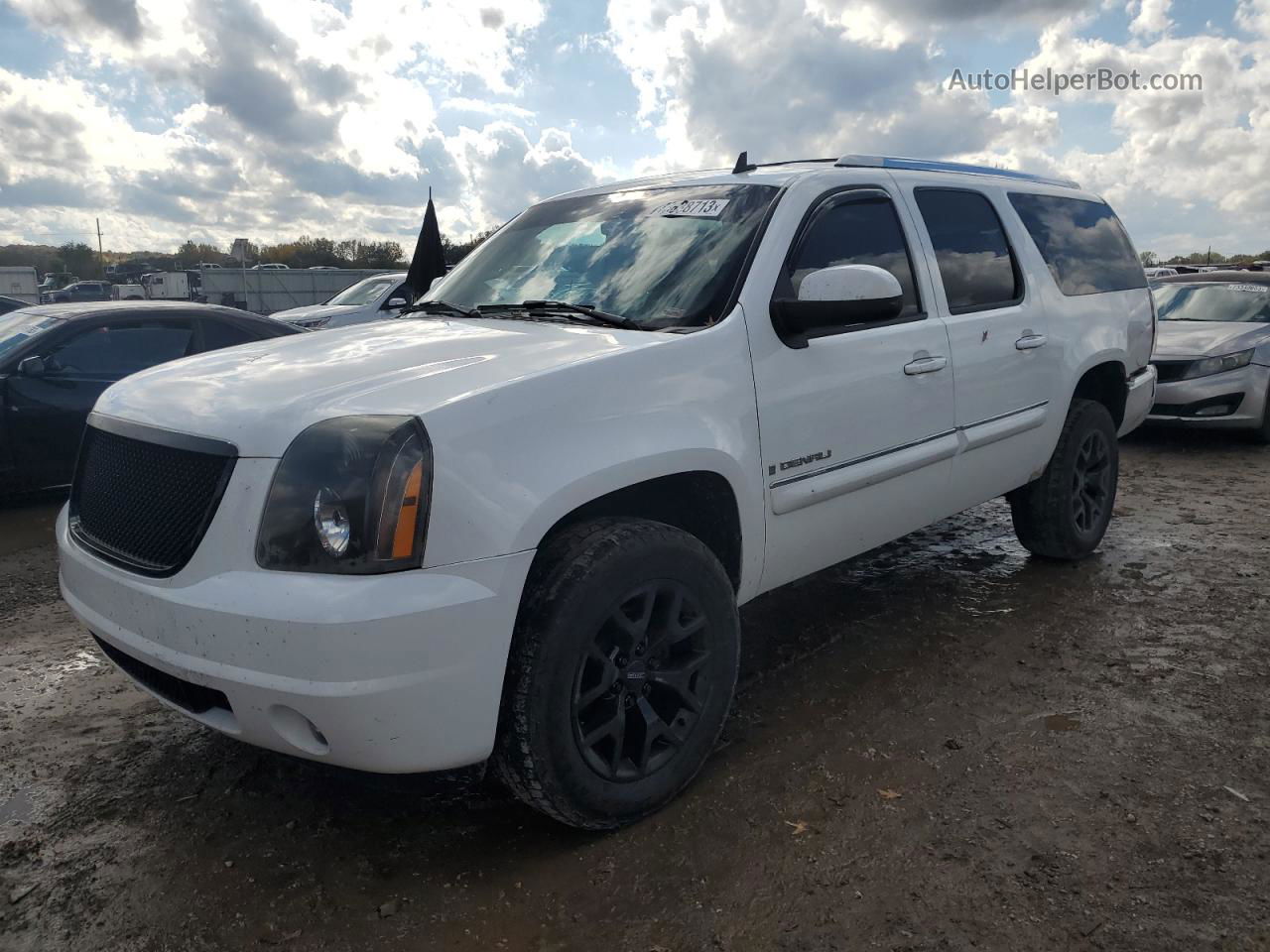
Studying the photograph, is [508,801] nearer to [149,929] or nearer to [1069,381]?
[149,929]

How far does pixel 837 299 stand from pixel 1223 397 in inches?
281

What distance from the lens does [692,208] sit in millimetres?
3424

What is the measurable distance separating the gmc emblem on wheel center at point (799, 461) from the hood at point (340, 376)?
21.8 inches

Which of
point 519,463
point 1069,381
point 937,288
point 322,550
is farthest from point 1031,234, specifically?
point 322,550

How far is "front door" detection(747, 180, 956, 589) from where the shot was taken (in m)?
3.11

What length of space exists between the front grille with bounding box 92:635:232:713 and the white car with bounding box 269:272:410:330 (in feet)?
30.8

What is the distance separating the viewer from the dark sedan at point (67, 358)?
6.32 m

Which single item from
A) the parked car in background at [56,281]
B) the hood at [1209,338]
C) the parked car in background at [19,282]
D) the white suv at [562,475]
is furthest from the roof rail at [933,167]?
the parked car in background at [56,281]

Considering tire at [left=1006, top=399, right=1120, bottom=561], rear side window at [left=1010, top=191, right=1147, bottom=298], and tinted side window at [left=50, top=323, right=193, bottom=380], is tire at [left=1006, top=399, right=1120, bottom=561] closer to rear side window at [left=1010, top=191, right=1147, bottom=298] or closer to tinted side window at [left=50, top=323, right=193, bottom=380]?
rear side window at [left=1010, top=191, right=1147, bottom=298]

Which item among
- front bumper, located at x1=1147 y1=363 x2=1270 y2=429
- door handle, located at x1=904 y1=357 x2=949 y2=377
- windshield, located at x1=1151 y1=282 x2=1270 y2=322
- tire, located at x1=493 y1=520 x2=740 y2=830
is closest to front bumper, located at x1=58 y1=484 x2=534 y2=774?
tire, located at x1=493 y1=520 x2=740 y2=830

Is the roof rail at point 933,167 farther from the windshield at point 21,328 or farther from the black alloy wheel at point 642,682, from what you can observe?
the windshield at point 21,328

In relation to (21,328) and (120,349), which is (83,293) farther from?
(120,349)

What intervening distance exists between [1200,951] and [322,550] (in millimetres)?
2177

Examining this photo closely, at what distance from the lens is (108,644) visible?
8.87ft
